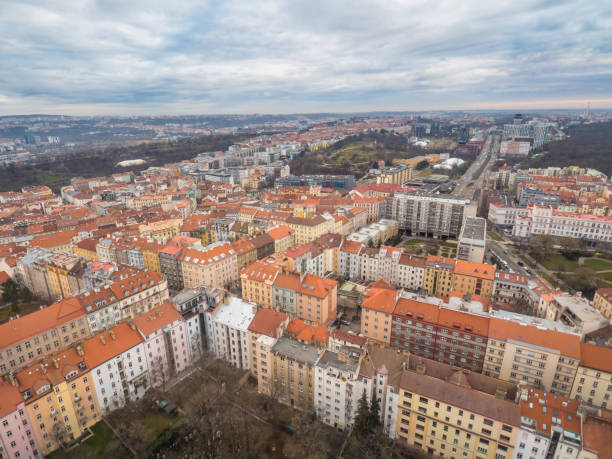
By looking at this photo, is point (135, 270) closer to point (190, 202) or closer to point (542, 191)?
point (190, 202)

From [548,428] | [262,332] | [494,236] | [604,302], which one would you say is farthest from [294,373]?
[494,236]

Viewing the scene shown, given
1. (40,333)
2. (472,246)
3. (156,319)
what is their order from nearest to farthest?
(156,319) → (40,333) → (472,246)

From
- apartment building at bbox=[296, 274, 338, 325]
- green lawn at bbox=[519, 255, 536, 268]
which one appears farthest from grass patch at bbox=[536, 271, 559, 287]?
apartment building at bbox=[296, 274, 338, 325]

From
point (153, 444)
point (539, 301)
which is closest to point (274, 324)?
point (153, 444)

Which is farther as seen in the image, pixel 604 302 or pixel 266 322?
pixel 604 302

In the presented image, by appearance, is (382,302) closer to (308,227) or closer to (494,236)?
(308,227)

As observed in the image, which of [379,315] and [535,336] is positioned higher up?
[535,336]

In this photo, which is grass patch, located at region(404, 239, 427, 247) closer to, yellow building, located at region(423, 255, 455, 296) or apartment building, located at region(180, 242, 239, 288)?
yellow building, located at region(423, 255, 455, 296)
